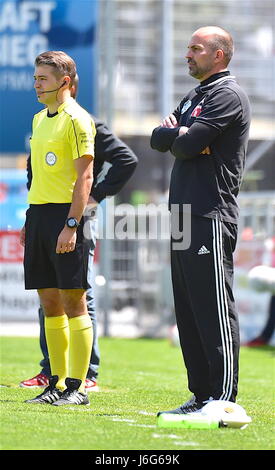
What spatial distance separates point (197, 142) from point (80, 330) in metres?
1.27

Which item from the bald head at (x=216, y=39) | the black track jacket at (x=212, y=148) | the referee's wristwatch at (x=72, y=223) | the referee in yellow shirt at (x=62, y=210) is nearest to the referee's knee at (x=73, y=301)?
the referee in yellow shirt at (x=62, y=210)

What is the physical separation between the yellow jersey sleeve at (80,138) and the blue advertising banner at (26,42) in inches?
334

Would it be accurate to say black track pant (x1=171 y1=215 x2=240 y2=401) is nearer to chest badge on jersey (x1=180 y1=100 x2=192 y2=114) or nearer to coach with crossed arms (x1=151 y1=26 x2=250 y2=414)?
coach with crossed arms (x1=151 y1=26 x2=250 y2=414)

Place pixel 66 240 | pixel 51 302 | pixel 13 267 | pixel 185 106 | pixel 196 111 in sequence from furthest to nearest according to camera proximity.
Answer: pixel 13 267 < pixel 51 302 < pixel 66 240 < pixel 185 106 < pixel 196 111

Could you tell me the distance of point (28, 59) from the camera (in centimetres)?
1370

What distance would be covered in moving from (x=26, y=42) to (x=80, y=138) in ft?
29.1

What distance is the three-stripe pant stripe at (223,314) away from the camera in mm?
4723

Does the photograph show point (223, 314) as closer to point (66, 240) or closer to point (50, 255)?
point (66, 240)

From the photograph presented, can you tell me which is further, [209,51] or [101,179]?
[101,179]

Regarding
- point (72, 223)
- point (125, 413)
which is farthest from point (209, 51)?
point (125, 413)

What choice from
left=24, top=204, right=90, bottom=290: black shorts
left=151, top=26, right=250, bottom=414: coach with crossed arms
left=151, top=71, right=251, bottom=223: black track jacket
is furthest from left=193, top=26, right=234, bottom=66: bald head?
→ left=24, top=204, right=90, bottom=290: black shorts

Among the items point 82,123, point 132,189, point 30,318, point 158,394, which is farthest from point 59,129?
point 132,189

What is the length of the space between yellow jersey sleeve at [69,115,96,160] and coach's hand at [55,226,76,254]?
0.37 metres

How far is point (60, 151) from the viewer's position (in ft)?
17.3
